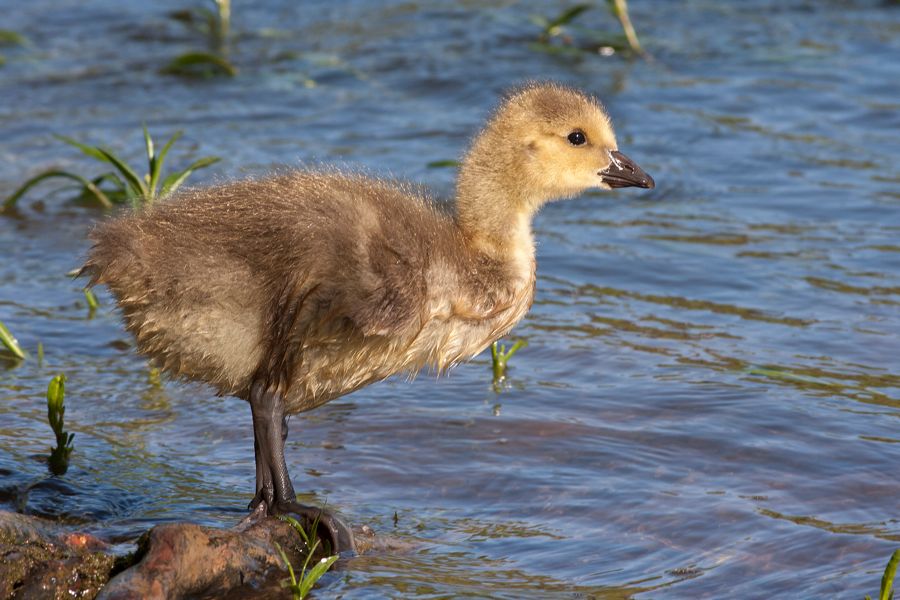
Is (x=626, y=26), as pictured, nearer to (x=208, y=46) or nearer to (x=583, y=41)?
(x=583, y=41)

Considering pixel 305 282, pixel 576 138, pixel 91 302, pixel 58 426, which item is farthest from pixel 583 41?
pixel 305 282

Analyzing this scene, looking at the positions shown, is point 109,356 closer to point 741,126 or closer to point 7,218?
point 7,218

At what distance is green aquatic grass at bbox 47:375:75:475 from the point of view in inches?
215

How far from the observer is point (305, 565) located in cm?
452

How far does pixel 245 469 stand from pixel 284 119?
5658 millimetres

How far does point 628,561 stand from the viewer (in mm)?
5039

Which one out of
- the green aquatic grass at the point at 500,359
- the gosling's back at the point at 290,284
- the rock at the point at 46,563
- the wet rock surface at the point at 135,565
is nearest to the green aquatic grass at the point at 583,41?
the green aquatic grass at the point at 500,359

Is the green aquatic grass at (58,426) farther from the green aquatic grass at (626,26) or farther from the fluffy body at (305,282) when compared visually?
the green aquatic grass at (626,26)

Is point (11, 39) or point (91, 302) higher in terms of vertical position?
point (11, 39)

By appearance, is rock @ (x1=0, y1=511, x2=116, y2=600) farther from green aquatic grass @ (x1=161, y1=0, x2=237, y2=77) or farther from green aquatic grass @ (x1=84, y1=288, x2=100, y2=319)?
green aquatic grass @ (x1=161, y1=0, x2=237, y2=77)

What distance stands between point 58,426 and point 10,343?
1.11 metres

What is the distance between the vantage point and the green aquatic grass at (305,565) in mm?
4457

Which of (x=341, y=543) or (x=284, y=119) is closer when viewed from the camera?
(x=341, y=543)

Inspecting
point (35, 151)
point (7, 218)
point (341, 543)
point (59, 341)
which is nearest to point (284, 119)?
point (35, 151)
